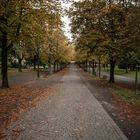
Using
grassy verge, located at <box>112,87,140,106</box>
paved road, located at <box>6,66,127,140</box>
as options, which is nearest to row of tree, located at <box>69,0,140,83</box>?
grassy verge, located at <box>112,87,140,106</box>

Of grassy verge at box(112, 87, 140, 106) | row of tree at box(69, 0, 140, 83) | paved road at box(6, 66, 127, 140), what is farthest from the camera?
row of tree at box(69, 0, 140, 83)

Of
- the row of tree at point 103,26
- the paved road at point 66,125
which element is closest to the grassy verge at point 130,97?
the paved road at point 66,125

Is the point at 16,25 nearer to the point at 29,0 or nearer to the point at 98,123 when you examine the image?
the point at 29,0

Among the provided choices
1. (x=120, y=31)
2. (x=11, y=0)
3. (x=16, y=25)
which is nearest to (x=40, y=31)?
(x=16, y=25)

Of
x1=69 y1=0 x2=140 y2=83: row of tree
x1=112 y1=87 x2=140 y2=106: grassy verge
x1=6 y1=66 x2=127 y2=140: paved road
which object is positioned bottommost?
x1=112 y1=87 x2=140 y2=106: grassy verge

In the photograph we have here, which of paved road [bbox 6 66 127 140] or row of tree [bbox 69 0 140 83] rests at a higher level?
row of tree [bbox 69 0 140 83]

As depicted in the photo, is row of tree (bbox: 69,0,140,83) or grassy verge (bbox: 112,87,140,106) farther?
row of tree (bbox: 69,0,140,83)

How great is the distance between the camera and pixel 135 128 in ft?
32.8

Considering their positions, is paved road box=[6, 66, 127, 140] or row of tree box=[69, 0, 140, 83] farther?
row of tree box=[69, 0, 140, 83]

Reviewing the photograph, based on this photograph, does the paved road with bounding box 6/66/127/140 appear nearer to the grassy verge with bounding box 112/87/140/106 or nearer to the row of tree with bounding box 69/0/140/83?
the grassy verge with bounding box 112/87/140/106

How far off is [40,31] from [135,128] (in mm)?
15473

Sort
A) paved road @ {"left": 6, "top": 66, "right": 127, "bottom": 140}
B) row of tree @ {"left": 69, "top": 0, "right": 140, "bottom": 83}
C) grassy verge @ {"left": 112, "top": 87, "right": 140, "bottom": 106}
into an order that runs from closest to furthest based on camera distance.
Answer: paved road @ {"left": 6, "top": 66, "right": 127, "bottom": 140}, grassy verge @ {"left": 112, "top": 87, "right": 140, "bottom": 106}, row of tree @ {"left": 69, "top": 0, "right": 140, "bottom": 83}

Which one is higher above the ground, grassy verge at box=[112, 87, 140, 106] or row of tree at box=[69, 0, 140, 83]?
row of tree at box=[69, 0, 140, 83]

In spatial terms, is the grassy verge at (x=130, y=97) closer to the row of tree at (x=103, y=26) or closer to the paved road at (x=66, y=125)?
the paved road at (x=66, y=125)
